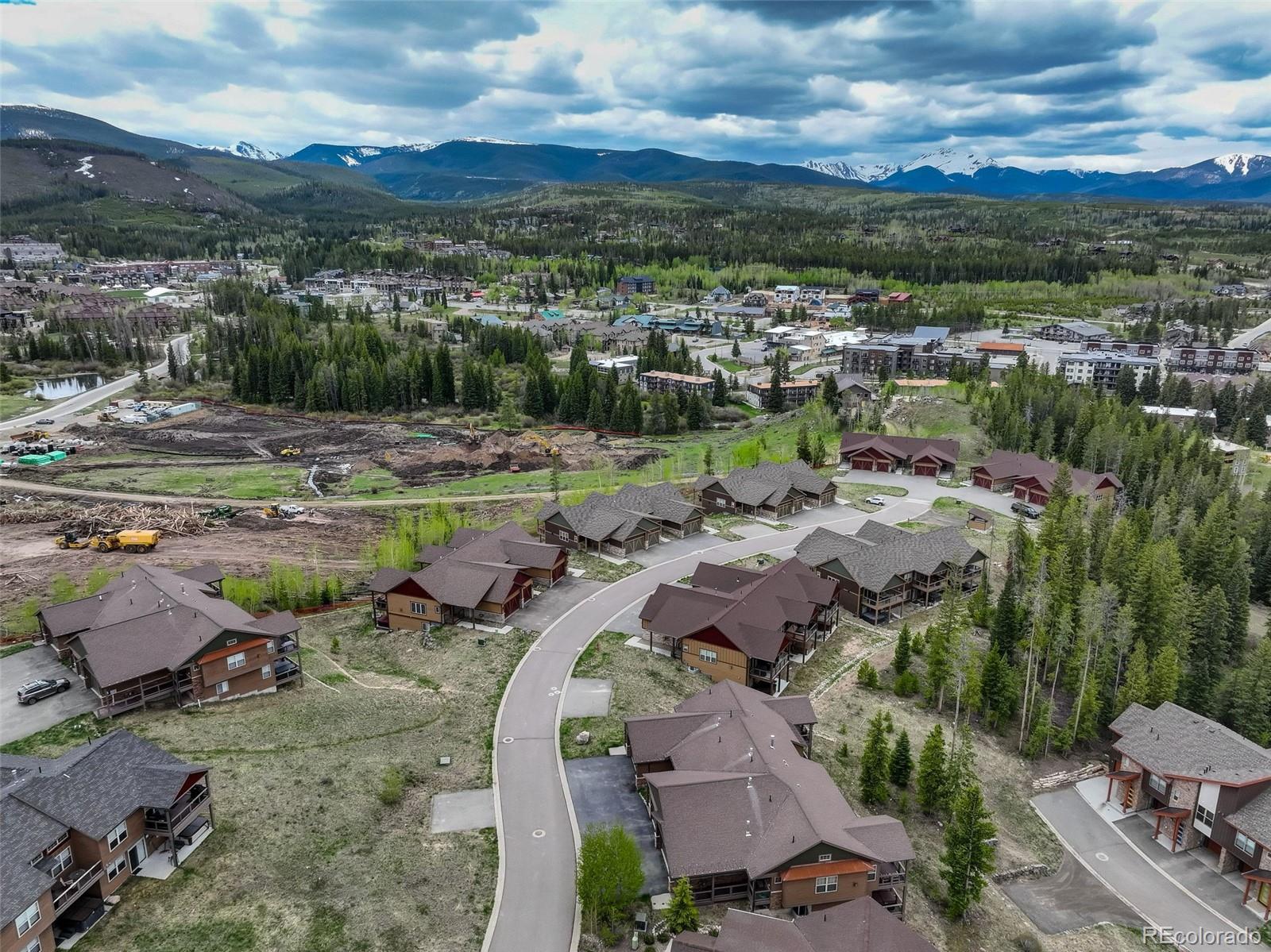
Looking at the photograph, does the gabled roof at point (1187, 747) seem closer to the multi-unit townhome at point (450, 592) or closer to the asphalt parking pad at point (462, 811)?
the asphalt parking pad at point (462, 811)

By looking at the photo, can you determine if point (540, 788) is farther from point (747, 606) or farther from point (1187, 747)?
point (1187, 747)

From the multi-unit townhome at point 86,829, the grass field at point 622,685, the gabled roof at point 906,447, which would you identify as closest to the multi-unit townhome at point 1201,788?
the grass field at point 622,685

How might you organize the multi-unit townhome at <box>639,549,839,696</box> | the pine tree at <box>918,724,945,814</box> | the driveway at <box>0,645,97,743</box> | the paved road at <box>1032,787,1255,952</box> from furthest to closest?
the multi-unit townhome at <box>639,549,839,696</box>, the driveway at <box>0,645,97,743</box>, the pine tree at <box>918,724,945,814</box>, the paved road at <box>1032,787,1255,952</box>

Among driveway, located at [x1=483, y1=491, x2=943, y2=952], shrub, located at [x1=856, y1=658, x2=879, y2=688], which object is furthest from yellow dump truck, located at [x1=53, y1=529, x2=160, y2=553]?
shrub, located at [x1=856, y1=658, x2=879, y2=688]

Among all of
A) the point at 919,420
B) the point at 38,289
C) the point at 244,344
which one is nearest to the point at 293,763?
the point at 919,420

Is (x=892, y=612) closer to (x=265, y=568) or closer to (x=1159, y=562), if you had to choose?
(x=1159, y=562)

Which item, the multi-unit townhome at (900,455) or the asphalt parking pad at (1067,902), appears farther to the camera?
the multi-unit townhome at (900,455)

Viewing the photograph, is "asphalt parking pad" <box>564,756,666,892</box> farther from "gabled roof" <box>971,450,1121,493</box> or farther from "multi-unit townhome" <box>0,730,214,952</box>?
"gabled roof" <box>971,450,1121,493</box>
